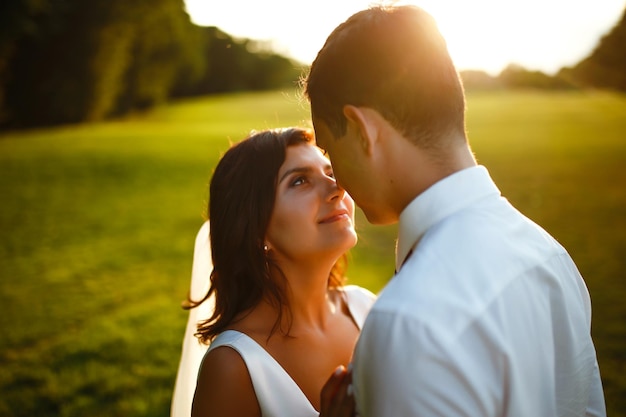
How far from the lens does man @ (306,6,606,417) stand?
4.77 feet

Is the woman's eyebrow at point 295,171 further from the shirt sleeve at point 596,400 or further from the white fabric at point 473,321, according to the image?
the shirt sleeve at point 596,400

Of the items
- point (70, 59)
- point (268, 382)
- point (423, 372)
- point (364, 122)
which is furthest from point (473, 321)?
point (70, 59)

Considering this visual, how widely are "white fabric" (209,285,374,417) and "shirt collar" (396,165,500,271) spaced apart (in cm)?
103

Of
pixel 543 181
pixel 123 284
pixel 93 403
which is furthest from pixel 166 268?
pixel 543 181

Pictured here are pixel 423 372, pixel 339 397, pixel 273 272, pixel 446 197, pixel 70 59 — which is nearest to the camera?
pixel 423 372

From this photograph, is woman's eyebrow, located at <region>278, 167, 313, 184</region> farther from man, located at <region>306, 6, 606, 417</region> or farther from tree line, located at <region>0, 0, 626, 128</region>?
tree line, located at <region>0, 0, 626, 128</region>

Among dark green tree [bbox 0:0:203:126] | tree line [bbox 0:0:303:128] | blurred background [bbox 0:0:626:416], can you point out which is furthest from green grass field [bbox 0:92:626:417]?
dark green tree [bbox 0:0:203:126]

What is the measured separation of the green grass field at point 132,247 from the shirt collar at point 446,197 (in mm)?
1015

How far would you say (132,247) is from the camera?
10.3 meters

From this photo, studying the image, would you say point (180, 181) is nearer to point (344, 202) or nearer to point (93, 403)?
point (93, 403)

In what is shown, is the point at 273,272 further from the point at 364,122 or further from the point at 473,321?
the point at 473,321

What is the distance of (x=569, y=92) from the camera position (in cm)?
4091

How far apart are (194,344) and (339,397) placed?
65.3 inches

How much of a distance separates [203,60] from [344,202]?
2274 inches
